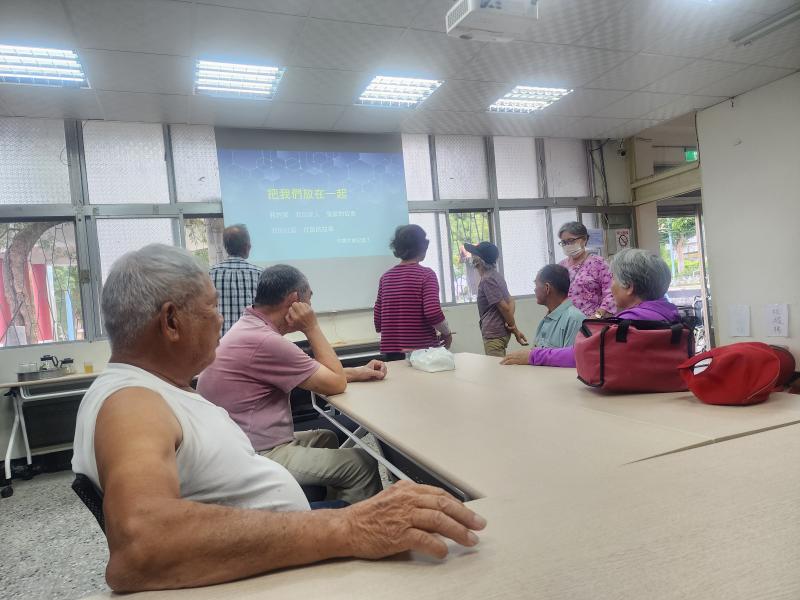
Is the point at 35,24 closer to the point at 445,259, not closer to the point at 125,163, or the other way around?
the point at 125,163

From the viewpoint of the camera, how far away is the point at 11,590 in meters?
2.05

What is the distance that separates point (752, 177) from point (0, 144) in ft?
21.5

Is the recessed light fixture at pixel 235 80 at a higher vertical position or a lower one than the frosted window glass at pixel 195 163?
higher

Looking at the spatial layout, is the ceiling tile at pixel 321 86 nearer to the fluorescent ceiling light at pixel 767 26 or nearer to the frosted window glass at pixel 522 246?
the frosted window glass at pixel 522 246

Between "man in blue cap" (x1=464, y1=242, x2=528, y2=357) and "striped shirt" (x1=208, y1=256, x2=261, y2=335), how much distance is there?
1.53 m

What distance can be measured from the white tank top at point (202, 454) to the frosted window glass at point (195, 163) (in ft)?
12.9

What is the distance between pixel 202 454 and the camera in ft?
2.77

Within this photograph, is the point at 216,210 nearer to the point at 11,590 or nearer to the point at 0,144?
the point at 0,144

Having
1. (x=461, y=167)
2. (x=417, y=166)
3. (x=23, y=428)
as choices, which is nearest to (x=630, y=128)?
(x=461, y=167)

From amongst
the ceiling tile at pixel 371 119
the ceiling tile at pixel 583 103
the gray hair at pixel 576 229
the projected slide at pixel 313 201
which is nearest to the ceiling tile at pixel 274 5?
the ceiling tile at pixel 371 119

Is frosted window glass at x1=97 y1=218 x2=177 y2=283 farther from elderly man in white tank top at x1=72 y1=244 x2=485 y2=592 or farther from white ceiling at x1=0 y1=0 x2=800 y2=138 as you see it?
elderly man in white tank top at x1=72 y1=244 x2=485 y2=592

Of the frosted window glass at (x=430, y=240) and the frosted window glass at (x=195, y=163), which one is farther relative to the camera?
the frosted window glass at (x=430, y=240)

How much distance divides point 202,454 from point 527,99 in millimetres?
4523

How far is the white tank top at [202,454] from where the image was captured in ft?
2.68
